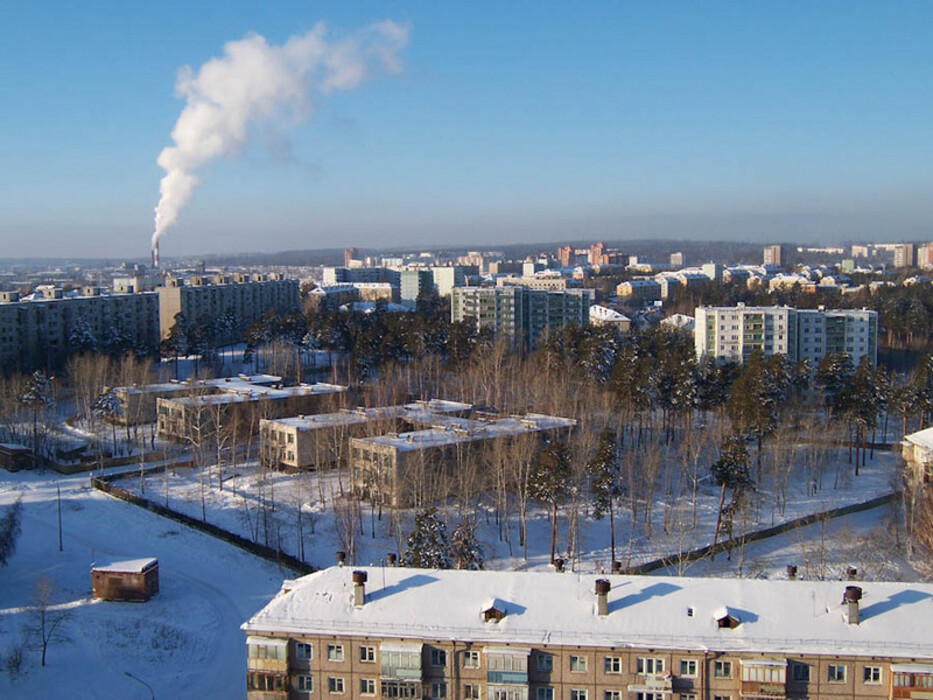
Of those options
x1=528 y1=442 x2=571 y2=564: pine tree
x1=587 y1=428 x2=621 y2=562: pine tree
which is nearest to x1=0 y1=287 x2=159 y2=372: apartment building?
x1=528 y1=442 x2=571 y2=564: pine tree

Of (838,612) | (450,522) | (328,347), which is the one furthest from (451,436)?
(328,347)

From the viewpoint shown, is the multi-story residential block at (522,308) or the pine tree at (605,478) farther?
the multi-story residential block at (522,308)

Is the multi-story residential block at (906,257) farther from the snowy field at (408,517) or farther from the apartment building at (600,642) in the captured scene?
the apartment building at (600,642)

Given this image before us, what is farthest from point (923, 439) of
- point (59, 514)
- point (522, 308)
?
point (522, 308)

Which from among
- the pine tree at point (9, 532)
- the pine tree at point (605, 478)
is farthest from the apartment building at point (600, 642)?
the pine tree at point (9, 532)

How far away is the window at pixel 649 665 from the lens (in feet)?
→ 30.9

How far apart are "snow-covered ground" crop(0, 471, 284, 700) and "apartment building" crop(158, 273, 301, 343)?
71.9 feet

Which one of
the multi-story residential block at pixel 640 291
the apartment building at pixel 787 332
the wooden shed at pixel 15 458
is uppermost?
the multi-story residential block at pixel 640 291

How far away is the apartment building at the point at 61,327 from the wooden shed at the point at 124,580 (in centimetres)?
2054

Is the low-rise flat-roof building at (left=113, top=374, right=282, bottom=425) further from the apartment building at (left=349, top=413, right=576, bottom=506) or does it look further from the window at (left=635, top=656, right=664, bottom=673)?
the window at (left=635, top=656, right=664, bottom=673)

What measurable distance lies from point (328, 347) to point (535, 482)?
20001 mm

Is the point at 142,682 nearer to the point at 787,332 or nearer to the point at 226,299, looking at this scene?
the point at 787,332

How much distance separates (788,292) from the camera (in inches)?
2231

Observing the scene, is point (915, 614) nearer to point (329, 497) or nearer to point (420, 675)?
point (420, 675)
